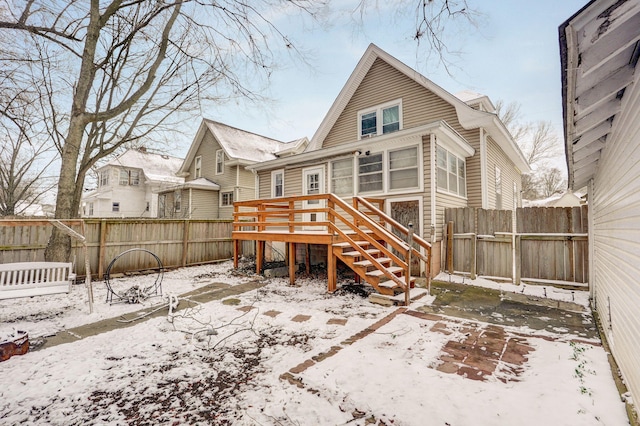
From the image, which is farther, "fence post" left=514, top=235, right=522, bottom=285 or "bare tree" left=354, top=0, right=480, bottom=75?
"fence post" left=514, top=235, right=522, bottom=285

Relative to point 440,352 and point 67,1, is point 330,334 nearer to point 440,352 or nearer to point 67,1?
point 440,352

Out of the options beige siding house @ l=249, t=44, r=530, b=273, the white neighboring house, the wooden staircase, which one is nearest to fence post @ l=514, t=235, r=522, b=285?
beige siding house @ l=249, t=44, r=530, b=273

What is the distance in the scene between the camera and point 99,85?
32.8 feet

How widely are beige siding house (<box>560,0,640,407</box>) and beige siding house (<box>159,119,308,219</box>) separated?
51.4ft

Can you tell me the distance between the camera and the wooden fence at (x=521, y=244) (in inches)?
251

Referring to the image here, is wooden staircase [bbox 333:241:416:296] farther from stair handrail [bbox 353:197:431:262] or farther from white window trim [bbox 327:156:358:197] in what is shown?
white window trim [bbox 327:156:358:197]

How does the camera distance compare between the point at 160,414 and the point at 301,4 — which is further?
the point at 301,4

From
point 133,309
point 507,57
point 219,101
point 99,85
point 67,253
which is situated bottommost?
point 133,309

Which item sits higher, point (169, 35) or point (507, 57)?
point (169, 35)

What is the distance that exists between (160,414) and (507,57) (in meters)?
4.67

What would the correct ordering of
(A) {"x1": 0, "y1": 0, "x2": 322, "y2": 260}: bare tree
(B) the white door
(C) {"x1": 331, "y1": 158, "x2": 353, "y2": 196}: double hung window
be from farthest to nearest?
1. (B) the white door
2. (C) {"x1": 331, "y1": 158, "x2": 353, "y2": 196}: double hung window
3. (A) {"x1": 0, "y1": 0, "x2": 322, "y2": 260}: bare tree

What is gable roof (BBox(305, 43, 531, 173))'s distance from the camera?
9.03 metres

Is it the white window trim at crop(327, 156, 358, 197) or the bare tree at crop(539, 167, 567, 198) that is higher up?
the bare tree at crop(539, 167, 567, 198)

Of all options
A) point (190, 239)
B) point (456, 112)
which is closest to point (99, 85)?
point (190, 239)
